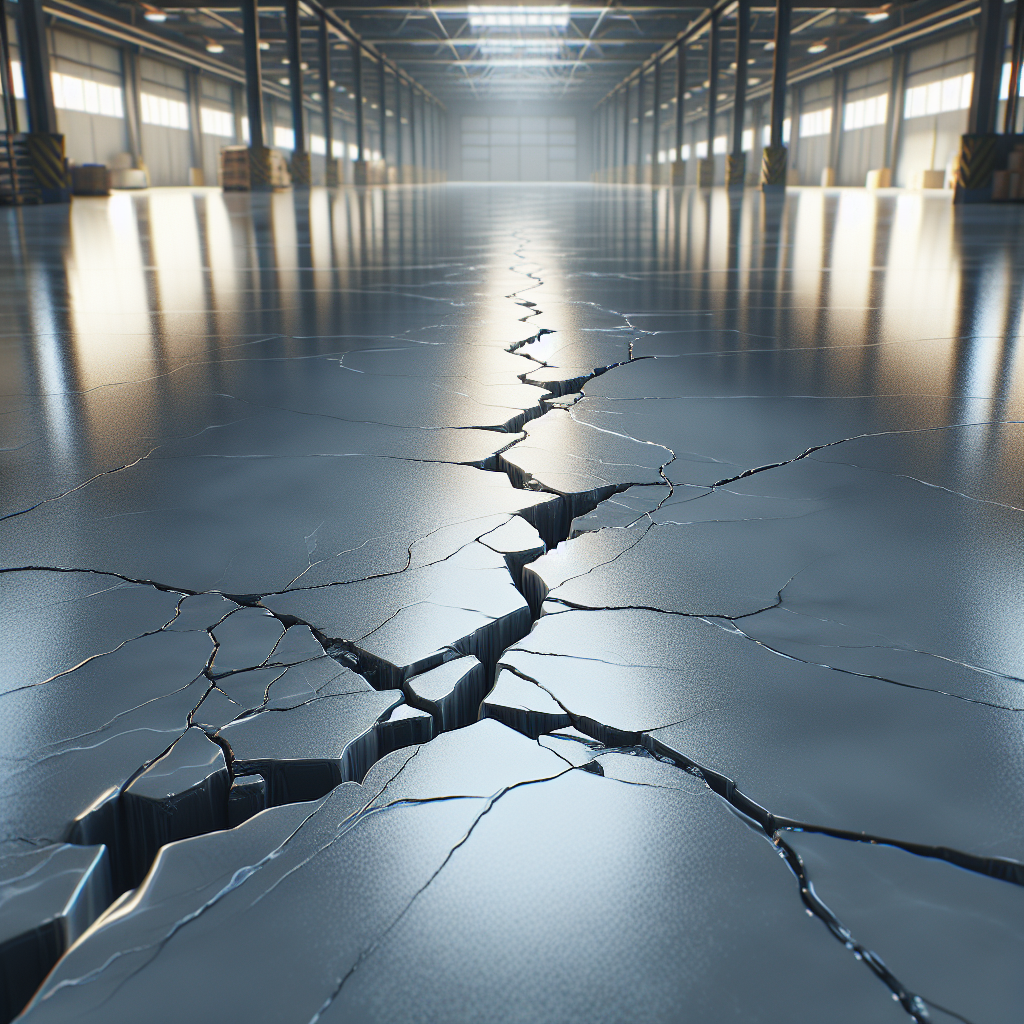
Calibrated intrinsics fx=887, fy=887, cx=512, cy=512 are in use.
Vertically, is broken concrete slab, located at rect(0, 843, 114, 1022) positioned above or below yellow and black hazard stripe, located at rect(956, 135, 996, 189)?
below

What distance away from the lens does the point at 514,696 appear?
2.34 feet

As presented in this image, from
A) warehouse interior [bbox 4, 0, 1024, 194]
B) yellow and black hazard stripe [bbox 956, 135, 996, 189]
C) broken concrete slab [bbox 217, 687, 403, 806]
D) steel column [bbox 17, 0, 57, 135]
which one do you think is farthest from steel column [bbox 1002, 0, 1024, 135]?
broken concrete slab [bbox 217, 687, 403, 806]

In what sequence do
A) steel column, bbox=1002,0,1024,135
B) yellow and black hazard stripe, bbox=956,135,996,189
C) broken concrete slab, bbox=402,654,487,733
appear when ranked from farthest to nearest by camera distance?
steel column, bbox=1002,0,1024,135, yellow and black hazard stripe, bbox=956,135,996,189, broken concrete slab, bbox=402,654,487,733

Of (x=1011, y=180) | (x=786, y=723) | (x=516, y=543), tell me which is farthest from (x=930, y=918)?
(x=1011, y=180)

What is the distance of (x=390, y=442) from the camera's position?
140cm

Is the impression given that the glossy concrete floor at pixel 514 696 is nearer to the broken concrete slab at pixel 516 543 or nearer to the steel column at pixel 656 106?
the broken concrete slab at pixel 516 543

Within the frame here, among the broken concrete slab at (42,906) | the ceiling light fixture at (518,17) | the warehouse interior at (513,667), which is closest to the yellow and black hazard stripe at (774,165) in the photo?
the ceiling light fixture at (518,17)

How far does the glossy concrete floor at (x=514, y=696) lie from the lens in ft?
→ 1.53

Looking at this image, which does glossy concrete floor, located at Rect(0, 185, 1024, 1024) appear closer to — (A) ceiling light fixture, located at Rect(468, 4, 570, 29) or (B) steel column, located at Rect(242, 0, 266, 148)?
(B) steel column, located at Rect(242, 0, 266, 148)

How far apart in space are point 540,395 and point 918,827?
1195 millimetres

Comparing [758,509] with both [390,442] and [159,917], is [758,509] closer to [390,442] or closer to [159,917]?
[390,442]

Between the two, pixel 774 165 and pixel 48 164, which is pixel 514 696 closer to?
pixel 48 164

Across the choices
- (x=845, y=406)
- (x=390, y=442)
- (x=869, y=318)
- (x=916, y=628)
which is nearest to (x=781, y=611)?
(x=916, y=628)

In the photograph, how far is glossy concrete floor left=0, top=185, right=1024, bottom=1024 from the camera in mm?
468
